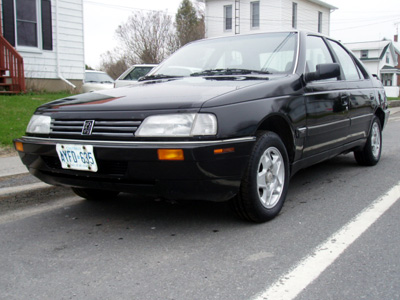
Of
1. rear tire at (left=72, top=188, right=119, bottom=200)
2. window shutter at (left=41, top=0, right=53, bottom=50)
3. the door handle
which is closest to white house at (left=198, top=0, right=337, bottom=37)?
window shutter at (left=41, top=0, right=53, bottom=50)

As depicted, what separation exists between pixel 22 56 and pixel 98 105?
1013 centimetres

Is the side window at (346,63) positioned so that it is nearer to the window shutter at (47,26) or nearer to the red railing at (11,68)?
the red railing at (11,68)

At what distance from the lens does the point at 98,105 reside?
10.5ft

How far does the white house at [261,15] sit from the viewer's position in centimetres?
2630

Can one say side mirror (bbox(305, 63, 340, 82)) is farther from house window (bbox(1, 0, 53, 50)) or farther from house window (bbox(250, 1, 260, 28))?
house window (bbox(250, 1, 260, 28))

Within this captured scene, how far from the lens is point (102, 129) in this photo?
3.09 meters

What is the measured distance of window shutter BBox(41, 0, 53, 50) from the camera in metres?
12.6

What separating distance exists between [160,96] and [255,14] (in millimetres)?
25749

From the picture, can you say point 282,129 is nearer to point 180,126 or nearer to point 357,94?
point 180,126

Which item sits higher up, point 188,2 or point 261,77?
point 188,2

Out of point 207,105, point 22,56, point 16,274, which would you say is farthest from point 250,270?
point 22,56

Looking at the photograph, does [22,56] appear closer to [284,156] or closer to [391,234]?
[284,156]

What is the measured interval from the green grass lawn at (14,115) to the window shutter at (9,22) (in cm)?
229

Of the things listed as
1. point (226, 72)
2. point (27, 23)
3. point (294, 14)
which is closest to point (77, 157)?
point (226, 72)
